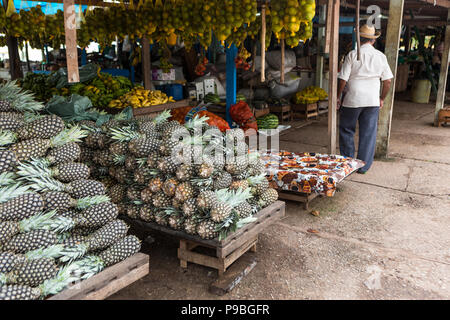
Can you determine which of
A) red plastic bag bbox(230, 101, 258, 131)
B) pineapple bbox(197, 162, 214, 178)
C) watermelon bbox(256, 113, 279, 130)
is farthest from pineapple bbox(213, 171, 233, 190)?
watermelon bbox(256, 113, 279, 130)

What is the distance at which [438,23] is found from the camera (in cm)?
1072

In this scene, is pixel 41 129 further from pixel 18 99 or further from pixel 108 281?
pixel 108 281

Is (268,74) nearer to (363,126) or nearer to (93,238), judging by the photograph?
(363,126)

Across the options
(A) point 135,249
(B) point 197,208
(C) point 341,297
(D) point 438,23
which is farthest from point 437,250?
(D) point 438,23

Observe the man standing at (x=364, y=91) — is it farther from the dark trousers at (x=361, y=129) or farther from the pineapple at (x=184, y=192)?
the pineapple at (x=184, y=192)

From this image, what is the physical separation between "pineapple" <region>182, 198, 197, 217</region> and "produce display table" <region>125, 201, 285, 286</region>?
189mm

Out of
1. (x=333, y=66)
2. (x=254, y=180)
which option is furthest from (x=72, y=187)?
(x=333, y=66)

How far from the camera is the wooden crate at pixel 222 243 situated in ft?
9.22

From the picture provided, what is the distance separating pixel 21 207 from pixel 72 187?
0.41 m

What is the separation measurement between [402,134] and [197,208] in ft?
22.9

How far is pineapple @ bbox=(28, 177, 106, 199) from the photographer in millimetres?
2392

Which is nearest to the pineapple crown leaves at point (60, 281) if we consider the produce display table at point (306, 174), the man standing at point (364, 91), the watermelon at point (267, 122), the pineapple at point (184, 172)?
the pineapple at point (184, 172)

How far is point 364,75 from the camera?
5.20 meters

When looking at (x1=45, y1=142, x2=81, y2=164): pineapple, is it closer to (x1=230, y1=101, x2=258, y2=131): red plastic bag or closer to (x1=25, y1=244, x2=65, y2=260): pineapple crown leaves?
(x1=25, y1=244, x2=65, y2=260): pineapple crown leaves
